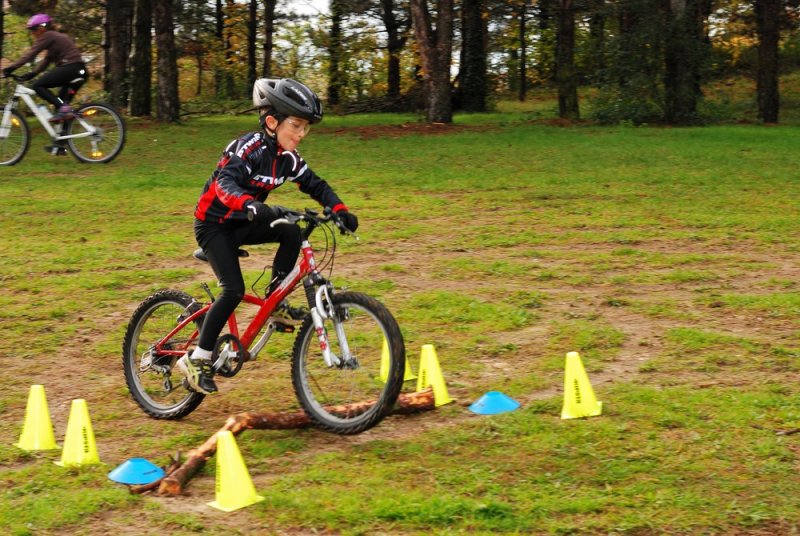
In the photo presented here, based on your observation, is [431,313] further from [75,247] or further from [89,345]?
[75,247]

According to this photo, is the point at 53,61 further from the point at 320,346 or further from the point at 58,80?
the point at 320,346

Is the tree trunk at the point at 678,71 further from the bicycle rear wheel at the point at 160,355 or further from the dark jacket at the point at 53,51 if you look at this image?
the bicycle rear wheel at the point at 160,355

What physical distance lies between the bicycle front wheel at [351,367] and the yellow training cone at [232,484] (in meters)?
0.93

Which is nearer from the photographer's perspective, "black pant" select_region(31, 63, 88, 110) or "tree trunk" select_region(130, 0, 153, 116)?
"black pant" select_region(31, 63, 88, 110)

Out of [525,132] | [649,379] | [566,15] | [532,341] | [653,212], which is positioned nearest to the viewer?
[649,379]

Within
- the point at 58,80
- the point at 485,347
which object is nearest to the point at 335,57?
the point at 58,80

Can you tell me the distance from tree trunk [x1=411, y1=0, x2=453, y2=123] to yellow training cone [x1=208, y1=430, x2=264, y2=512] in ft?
67.3

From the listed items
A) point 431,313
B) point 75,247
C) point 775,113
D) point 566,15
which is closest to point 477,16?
point 566,15

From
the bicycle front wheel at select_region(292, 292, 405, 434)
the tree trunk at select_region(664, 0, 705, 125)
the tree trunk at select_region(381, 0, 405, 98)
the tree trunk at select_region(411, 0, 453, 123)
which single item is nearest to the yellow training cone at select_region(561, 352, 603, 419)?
the bicycle front wheel at select_region(292, 292, 405, 434)

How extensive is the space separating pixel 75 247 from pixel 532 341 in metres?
5.94

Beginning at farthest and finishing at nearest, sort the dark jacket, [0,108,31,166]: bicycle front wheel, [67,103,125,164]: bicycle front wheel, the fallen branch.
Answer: [0,108,31,166]: bicycle front wheel
[67,103,125,164]: bicycle front wheel
the dark jacket
the fallen branch

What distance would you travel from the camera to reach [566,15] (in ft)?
88.5

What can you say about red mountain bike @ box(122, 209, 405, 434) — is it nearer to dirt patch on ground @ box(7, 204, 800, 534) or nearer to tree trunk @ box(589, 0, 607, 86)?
dirt patch on ground @ box(7, 204, 800, 534)

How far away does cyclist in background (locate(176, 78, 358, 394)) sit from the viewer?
5898mm
